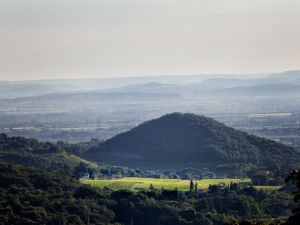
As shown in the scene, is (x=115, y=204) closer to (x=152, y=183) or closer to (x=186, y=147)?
(x=152, y=183)

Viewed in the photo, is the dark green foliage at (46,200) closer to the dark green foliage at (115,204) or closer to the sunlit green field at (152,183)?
the dark green foliage at (115,204)

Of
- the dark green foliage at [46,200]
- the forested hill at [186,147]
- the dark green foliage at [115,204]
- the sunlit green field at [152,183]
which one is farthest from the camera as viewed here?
the forested hill at [186,147]

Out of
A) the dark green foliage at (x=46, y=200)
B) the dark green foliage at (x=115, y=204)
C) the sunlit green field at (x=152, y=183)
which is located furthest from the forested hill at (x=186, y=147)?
the dark green foliage at (x=46, y=200)

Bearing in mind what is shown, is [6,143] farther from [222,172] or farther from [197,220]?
[197,220]

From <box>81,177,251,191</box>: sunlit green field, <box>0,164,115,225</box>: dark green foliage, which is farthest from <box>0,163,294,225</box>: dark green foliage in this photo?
<box>81,177,251,191</box>: sunlit green field

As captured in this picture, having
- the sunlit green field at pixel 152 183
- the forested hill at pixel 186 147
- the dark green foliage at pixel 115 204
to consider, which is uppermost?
the forested hill at pixel 186 147

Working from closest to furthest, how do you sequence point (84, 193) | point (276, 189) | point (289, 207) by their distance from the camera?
point (289, 207) → point (84, 193) → point (276, 189)

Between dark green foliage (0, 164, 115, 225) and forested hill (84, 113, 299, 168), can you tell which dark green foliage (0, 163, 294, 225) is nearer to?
dark green foliage (0, 164, 115, 225)

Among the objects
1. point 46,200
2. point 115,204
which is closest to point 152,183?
point 115,204

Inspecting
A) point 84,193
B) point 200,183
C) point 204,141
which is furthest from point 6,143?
point 84,193
